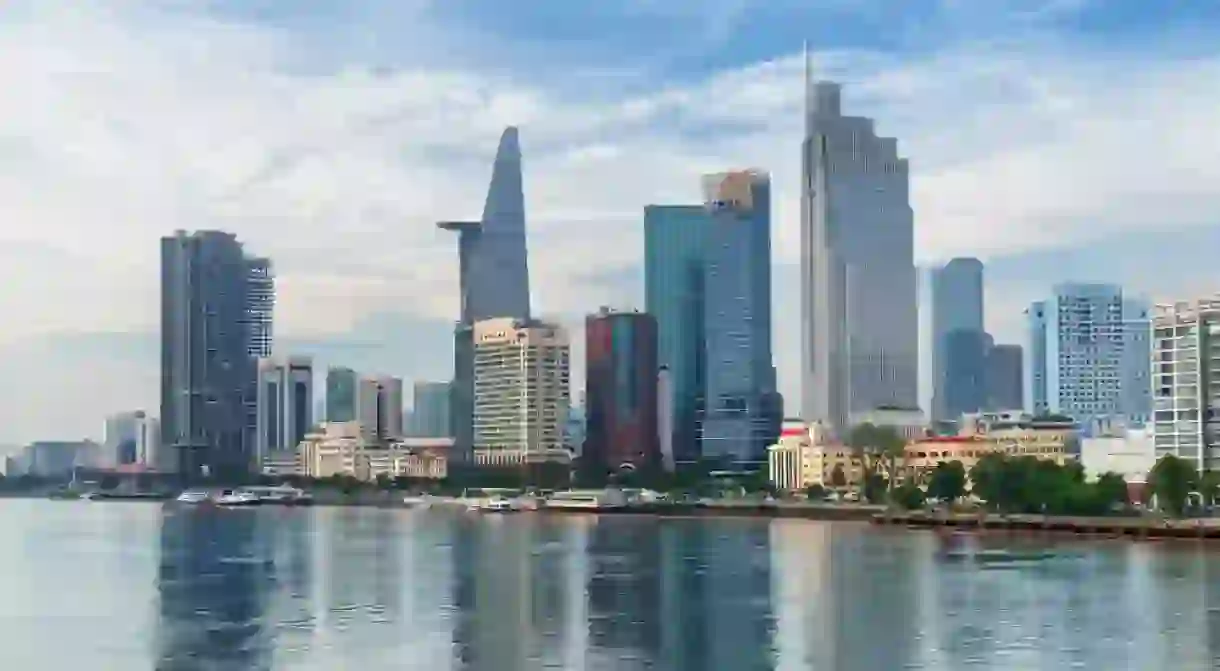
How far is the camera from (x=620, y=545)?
5012 cm

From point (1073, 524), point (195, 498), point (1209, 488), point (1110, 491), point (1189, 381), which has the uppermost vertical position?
point (1189, 381)

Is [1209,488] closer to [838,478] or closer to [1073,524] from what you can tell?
[1073,524]

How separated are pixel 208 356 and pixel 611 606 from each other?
A: 127m

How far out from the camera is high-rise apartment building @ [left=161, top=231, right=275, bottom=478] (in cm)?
14812

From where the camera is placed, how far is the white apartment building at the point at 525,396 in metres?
123

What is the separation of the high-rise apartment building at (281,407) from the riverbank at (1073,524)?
89337 mm

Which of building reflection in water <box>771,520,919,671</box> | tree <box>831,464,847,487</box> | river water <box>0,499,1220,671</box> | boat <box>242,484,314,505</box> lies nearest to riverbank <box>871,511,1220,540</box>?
river water <box>0,499,1220,671</box>

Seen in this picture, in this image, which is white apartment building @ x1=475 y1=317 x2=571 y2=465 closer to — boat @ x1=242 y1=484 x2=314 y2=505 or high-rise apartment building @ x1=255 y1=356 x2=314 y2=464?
boat @ x1=242 y1=484 x2=314 y2=505

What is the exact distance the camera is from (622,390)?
123812mm

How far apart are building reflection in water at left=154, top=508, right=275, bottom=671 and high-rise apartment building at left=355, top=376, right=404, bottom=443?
99.9 metres

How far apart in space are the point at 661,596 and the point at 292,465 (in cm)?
11640

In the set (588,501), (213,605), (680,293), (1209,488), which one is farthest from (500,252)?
(213,605)

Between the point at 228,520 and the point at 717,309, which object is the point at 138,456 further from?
the point at 228,520

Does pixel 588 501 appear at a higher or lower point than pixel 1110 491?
lower
